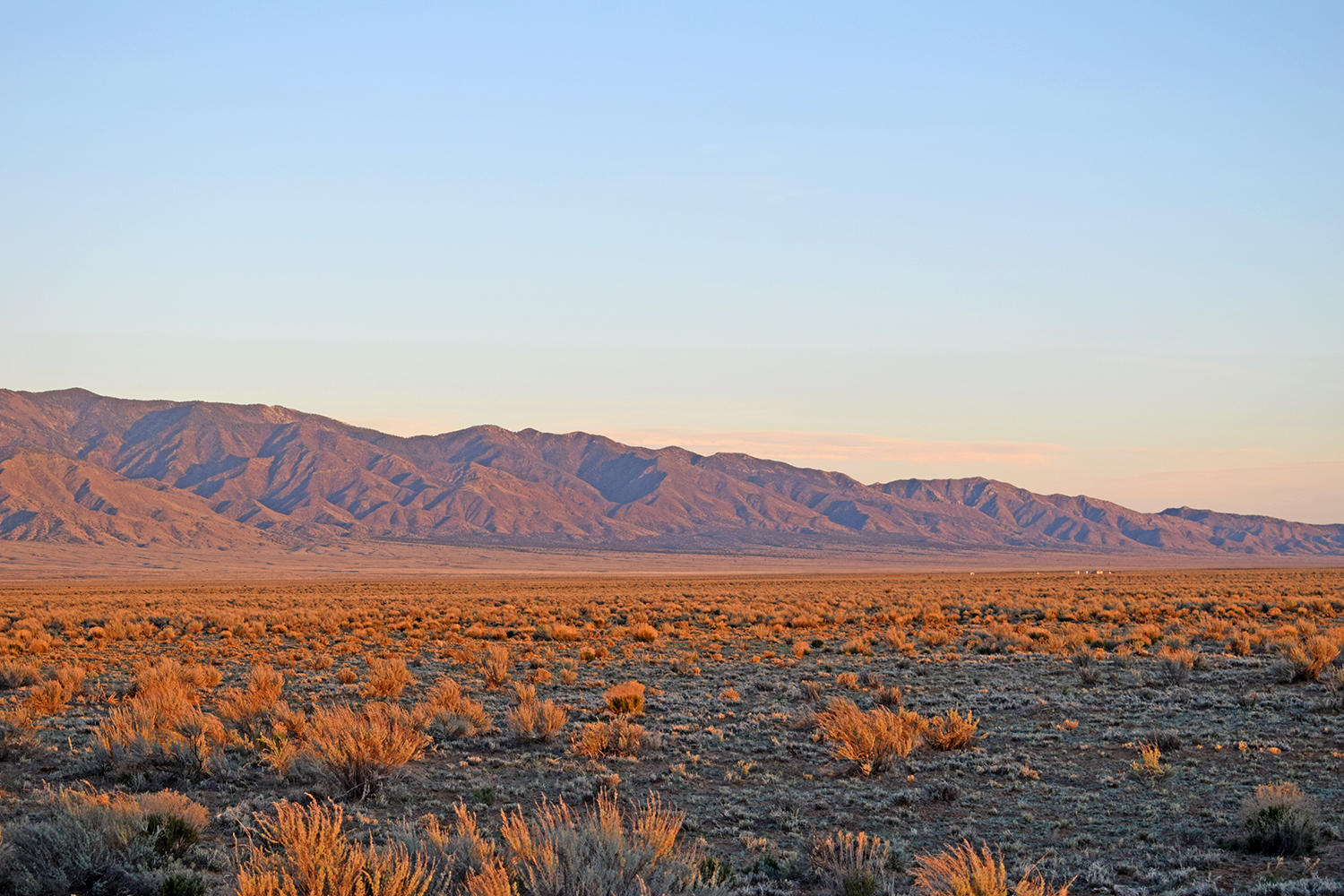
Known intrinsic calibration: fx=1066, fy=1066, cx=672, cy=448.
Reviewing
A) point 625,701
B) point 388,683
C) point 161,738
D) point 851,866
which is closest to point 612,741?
point 625,701

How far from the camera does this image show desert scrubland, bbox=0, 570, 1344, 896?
7246mm

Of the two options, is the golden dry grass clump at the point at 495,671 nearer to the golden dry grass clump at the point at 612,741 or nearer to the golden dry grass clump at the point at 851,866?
the golden dry grass clump at the point at 612,741

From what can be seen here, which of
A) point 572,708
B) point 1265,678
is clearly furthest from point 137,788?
point 1265,678

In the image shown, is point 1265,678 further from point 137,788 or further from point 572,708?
point 137,788

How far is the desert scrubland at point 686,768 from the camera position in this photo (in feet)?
23.8

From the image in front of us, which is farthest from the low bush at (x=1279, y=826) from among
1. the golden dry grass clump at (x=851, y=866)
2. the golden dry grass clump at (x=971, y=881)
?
the golden dry grass clump at (x=971, y=881)

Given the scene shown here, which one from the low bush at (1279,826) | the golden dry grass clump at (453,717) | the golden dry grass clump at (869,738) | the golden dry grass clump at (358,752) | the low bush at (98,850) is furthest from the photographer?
the golden dry grass clump at (453,717)

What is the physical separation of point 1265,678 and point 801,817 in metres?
12.2

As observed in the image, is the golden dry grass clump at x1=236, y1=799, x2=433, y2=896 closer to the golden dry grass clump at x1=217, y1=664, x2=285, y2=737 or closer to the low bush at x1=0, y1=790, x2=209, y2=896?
the low bush at x1=0, y1=790, x2=209, y2=896

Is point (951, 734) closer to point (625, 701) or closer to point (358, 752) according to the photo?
point (625, 701)

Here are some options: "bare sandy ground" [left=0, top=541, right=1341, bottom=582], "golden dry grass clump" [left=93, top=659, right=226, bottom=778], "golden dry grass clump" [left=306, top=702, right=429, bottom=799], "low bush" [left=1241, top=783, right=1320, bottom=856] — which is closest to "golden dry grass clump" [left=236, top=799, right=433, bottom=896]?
"golden dry grass clump" [left=306, top=702, right=429, bottom=799]

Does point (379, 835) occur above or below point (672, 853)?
below

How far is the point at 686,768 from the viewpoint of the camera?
1206 cm

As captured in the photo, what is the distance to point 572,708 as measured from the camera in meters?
16.0
